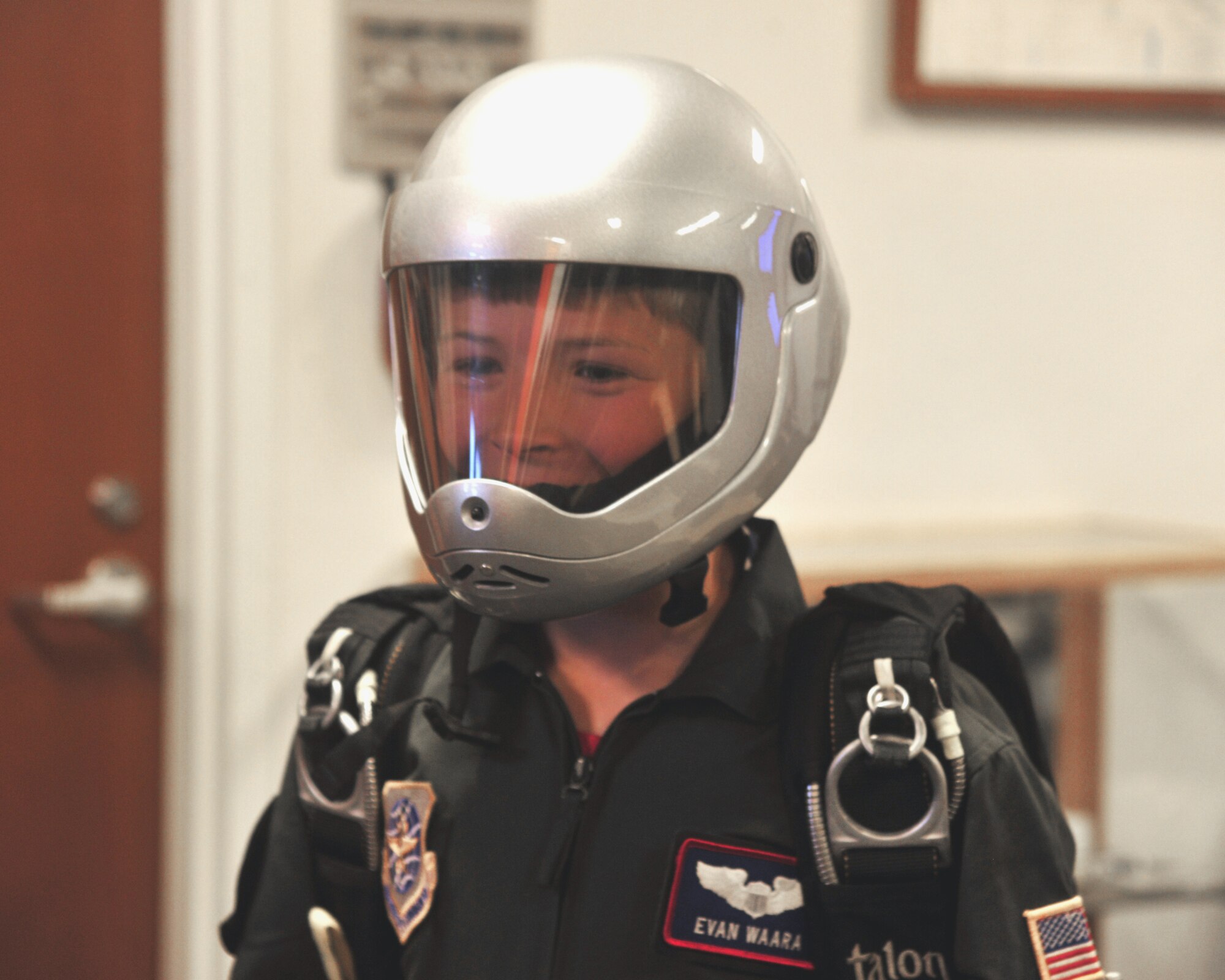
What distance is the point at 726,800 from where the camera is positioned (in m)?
0.67

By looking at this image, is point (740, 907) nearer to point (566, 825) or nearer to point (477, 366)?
point (566, 825)

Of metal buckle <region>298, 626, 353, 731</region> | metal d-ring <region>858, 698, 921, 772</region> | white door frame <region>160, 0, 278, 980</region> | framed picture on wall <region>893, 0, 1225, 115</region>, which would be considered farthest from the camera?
framed picture on wall <region>893, 0, 1225, 115</region>

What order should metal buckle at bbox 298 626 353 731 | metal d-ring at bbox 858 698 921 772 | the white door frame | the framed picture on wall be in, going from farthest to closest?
the framed picture on wall
the white door frame
metal buckle at bbox 298 626 353 731
metal d-ring at bbox 858 698 921 772

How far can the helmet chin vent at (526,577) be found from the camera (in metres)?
0.65

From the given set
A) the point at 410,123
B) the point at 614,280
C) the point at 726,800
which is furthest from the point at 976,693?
the point at 410,123

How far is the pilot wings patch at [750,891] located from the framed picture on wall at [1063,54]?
1.20 meters

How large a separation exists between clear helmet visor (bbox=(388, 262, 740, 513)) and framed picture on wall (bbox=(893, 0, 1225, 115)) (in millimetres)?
1049

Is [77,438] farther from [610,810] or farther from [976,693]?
[976,693]

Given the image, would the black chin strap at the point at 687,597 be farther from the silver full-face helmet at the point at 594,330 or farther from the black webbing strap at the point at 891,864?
the black webbing strap at the point at 891,864

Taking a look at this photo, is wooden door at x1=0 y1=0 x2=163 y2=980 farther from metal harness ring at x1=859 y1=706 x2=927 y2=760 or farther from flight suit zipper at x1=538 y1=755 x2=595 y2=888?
metal harness ring at x1=859 y1=706 x2=927 y2=760

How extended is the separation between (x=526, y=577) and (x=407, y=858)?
19 cm

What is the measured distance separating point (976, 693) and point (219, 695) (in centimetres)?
108

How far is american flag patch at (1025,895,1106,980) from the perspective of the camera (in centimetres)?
61

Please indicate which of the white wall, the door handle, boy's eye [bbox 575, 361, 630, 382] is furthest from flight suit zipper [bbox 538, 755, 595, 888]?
the door handle
